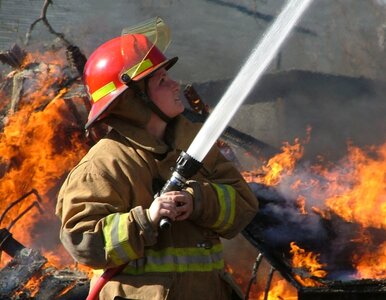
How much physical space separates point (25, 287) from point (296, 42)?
6007 millimetres

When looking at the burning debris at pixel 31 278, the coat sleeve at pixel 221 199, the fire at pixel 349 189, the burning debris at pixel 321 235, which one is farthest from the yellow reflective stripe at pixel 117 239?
the burning debris at pixel 31 278

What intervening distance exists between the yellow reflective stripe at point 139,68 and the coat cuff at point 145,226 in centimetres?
75

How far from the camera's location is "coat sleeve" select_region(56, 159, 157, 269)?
3119 millimetres

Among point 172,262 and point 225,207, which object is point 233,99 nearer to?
point 225,207

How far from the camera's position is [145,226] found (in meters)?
3.11

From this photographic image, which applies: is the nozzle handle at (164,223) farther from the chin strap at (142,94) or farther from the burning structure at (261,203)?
the burning structure at (261,203)

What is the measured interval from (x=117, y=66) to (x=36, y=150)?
4845 mm

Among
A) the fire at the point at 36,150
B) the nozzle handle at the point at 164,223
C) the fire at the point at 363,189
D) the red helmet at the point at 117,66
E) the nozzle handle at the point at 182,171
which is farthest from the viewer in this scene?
the fire at the point at 36,150

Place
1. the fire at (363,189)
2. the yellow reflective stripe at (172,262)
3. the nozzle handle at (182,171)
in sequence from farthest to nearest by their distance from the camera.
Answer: the fire at (363,189)
the yellow reflective stripe at (172,262)
the nozzle handle at (182,171)

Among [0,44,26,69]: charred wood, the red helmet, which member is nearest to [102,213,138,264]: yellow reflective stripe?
the red helmet

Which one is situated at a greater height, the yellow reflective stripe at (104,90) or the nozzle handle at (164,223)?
the yellow reflective stripe at (104,90)

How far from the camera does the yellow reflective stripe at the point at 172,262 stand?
3.30m

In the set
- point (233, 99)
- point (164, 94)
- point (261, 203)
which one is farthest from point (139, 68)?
point (261, 203)

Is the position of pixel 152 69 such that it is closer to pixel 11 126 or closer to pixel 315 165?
pixel 11 126
